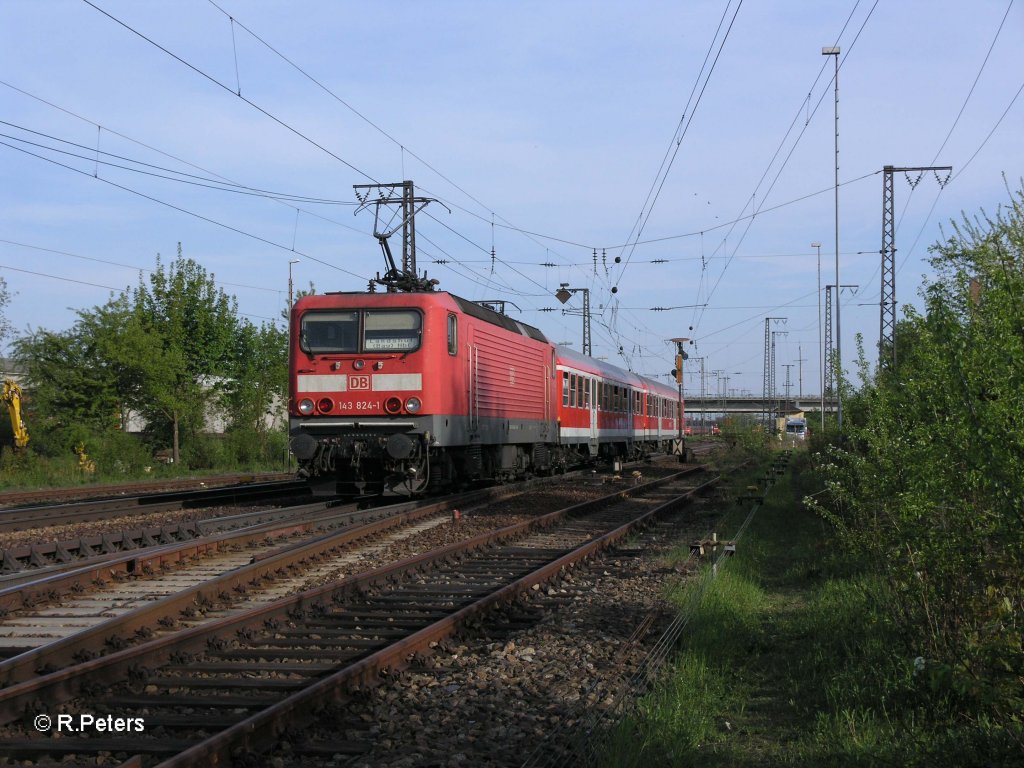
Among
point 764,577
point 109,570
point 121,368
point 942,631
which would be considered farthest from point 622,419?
point 942,631

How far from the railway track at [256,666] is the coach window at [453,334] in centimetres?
631

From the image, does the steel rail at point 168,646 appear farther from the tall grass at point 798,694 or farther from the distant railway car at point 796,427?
the distant railway car at point 796,427

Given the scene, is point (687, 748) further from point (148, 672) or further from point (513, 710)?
point (148, 672)

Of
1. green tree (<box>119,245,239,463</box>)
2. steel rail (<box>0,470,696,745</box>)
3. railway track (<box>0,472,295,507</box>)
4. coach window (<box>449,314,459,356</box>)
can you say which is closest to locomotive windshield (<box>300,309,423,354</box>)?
coach window (<box>449,314,459,356</box>)

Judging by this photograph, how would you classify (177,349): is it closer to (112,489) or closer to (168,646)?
(112,489)

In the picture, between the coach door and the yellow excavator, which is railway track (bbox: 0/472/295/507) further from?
the coach door

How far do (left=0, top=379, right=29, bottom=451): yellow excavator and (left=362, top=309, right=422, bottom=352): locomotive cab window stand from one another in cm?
1791

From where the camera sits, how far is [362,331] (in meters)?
16.1

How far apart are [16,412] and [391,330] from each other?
18.6 metres

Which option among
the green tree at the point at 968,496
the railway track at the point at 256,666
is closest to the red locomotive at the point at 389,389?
the railway track at the point at 256,666

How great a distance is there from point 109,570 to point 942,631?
7541mm

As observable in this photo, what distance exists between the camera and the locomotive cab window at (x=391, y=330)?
1588cm

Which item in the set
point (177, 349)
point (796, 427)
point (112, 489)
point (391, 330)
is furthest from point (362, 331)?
point (796, 427)

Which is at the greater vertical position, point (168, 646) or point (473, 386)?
point (473, 386)
